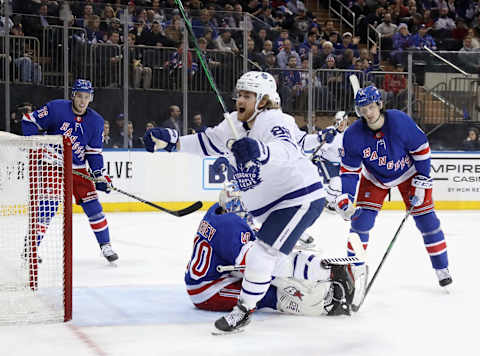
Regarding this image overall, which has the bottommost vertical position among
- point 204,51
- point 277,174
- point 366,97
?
point 277,174

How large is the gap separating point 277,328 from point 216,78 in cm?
600

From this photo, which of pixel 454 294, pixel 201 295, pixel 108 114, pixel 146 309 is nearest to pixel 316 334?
pixel 201 295

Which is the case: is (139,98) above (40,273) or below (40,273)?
above

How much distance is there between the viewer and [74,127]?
17.3 ft

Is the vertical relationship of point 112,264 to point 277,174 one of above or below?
below

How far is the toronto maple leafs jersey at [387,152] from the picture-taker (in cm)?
443

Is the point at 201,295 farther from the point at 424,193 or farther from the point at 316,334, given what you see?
the point at 424,193

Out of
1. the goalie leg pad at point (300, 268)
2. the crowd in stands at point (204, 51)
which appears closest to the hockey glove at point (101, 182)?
the goalie leg pad at point (300, 268)

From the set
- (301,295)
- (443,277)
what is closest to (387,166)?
(443,277)

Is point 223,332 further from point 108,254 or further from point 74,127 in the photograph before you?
point 74,127

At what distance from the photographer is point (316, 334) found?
337 centimetres

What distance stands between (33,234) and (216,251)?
3.37 ft

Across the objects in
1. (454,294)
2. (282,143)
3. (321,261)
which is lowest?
(454,294)

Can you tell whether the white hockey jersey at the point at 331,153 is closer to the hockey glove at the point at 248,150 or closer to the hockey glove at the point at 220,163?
the hockey glove at the point at 220,163
